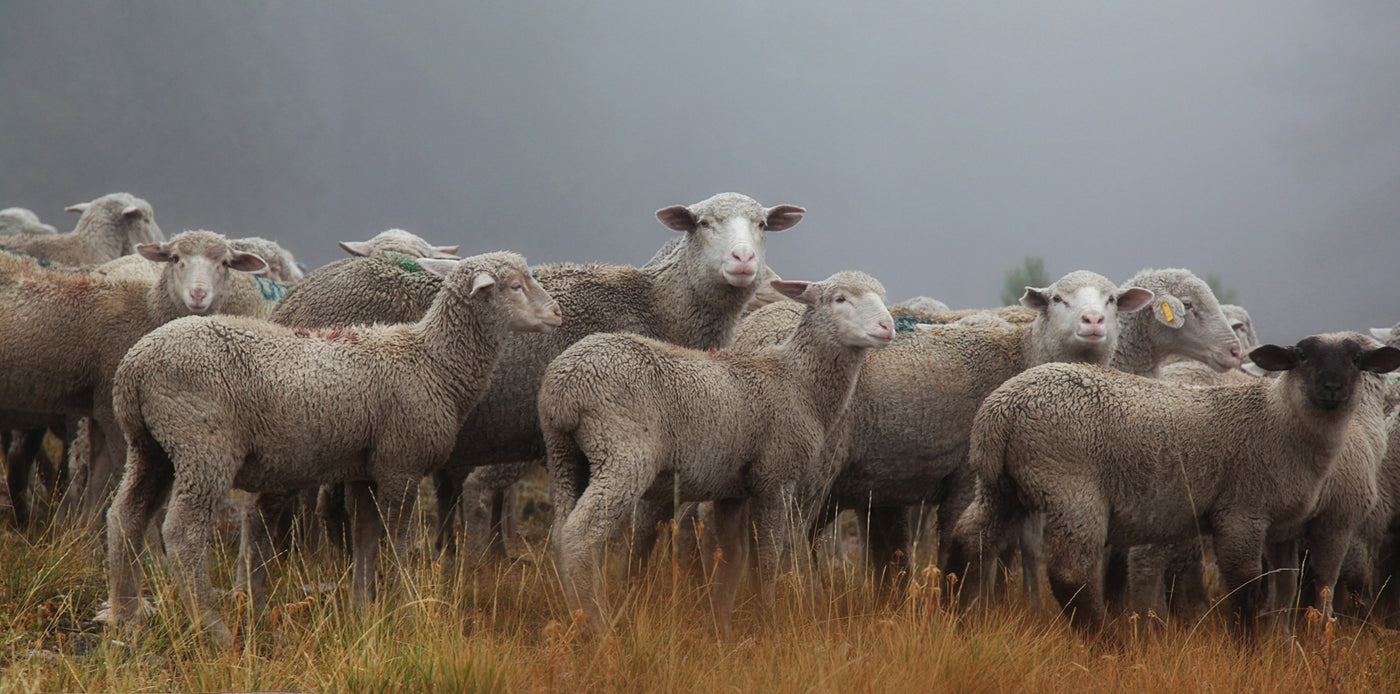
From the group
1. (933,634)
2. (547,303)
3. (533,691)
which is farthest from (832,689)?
(547,303)

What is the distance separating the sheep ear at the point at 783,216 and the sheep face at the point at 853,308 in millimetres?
1116

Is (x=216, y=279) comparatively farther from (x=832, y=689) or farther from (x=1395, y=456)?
(x=1395, y=456)

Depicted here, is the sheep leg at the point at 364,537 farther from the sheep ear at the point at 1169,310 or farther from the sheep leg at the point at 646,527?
the sheep ear at the point at 1169,310

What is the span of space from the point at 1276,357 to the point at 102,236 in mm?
10963

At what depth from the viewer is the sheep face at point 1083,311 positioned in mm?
7074

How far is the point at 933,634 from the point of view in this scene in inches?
202

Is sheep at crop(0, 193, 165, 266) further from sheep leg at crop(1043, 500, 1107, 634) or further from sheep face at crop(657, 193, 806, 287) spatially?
sheep leg at crop(1043, 500, 1107, 634)

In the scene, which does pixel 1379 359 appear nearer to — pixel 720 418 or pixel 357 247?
pixel 720 418

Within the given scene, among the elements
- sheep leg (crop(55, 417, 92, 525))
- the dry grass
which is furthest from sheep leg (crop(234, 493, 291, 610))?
sheep leg (crop(55, 417, 92, 525))

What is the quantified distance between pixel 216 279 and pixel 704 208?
3.27 metres

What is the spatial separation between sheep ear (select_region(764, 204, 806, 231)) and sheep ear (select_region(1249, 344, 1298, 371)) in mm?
3054

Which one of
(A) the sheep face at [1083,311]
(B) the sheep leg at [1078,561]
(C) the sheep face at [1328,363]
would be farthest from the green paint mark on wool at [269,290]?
(C) the sheep face at [1328,363]

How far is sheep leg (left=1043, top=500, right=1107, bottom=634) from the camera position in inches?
228

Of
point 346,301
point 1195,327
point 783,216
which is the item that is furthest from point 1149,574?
point 346,301
